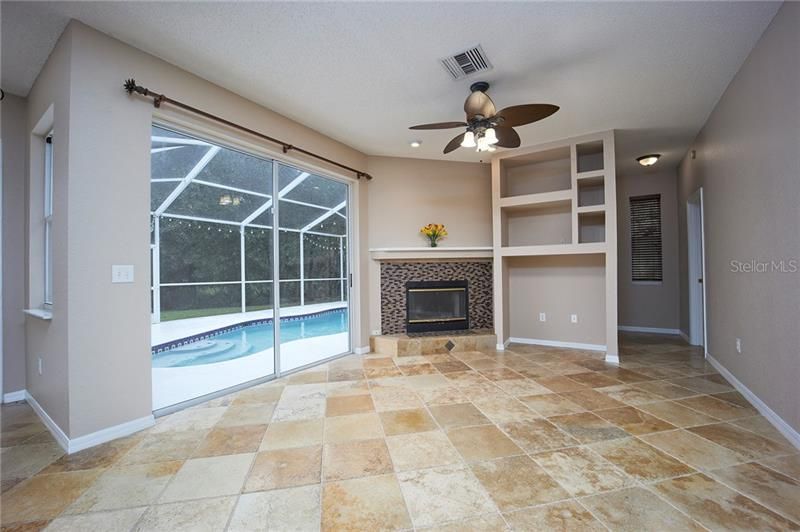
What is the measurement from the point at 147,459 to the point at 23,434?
116 centimetres

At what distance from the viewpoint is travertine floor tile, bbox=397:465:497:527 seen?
5.00 ft

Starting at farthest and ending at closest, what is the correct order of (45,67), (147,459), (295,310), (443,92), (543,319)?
(543,319) → (295,310) → (443,92) → (45,67) → (147,459)

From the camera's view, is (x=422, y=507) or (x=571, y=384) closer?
(x=422, y=507)

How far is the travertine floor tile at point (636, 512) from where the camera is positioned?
1.44m

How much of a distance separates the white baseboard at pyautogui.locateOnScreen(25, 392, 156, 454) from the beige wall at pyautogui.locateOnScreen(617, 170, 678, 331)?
22.3ft

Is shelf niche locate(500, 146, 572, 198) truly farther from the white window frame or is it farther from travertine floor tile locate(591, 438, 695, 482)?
the white window frame

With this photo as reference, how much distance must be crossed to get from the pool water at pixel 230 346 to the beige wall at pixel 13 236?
1.03 meters

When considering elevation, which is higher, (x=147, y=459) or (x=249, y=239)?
(x=249, y=239)

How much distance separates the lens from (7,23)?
216 centimetres

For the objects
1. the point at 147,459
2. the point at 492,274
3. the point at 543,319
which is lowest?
the point at 147,459

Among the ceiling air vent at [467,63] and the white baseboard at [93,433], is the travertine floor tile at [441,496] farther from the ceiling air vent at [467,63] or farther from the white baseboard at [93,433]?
the ceiling air vent at [467,63]

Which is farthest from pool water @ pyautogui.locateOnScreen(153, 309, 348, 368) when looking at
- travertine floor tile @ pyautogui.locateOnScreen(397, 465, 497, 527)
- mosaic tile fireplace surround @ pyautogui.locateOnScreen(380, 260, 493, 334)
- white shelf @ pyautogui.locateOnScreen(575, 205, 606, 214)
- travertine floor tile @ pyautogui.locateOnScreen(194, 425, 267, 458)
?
white shelf @ pyautogui.locateOnScreen(575, 205, 606, 214)

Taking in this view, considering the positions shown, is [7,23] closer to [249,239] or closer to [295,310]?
[249,239]

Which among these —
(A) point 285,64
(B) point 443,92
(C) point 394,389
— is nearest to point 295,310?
(C) point 394,389
